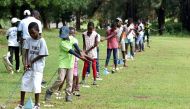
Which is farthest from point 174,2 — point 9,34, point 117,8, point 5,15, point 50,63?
point 9,34

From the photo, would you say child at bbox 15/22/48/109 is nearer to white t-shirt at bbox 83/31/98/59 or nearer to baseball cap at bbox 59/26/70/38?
baseball cap at bbox 59/26/70/38

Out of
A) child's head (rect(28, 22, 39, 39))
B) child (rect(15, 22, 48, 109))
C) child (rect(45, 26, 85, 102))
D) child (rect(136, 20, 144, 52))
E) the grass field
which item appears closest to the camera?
child's head (rect(28, 22, 39, 39))

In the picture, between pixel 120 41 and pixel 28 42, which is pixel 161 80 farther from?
pixel 28 42

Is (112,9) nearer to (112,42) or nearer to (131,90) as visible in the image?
(112,42)

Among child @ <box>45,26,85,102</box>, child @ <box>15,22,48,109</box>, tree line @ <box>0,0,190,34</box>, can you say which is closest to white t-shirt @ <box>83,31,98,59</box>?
child @ <box>45,26,85,102</box>

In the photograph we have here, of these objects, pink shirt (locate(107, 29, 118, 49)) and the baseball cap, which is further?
pink shirt (locate(107, 29, 118, 49))

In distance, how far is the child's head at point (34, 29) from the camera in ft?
32.3

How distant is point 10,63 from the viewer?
17.3m

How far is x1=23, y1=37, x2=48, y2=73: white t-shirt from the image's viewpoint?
33.4ft

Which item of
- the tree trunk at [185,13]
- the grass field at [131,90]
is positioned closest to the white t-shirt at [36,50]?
the grass field at [131,90]

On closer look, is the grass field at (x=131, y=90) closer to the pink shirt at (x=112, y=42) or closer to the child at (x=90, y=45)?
the child at (x=90, y=45)

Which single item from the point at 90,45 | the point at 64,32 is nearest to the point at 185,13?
the point at 90,45

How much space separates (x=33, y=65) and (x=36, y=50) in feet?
1.01

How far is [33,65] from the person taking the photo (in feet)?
33.3
